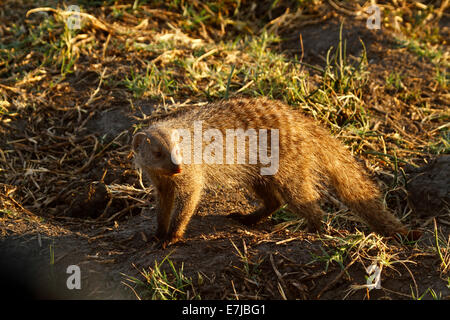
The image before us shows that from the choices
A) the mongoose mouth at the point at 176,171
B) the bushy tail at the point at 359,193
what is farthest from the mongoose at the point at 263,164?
the mongoose mouth at the point at 176,171

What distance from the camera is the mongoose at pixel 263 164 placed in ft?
10.5

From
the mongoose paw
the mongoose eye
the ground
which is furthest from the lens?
A: the mongoose eye

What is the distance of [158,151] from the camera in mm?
3090

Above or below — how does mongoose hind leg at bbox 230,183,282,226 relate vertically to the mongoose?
below

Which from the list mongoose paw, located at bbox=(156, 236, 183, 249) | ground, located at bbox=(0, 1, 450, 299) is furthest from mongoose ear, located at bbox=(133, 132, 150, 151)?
mongoose paw, located at bbox=(156, 236, 183, 249)

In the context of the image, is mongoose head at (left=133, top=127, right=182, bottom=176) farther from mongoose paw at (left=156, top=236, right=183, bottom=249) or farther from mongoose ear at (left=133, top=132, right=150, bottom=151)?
mongoose paw at (left=156, top=236, right=183, bottom=249)

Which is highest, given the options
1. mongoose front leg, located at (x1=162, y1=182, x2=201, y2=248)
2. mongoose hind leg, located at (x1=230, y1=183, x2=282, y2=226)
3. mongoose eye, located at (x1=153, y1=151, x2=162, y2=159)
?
mongoose eye, located at (x1=153, y1=151, x2=162, y2=159)

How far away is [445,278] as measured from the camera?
8.05 feet

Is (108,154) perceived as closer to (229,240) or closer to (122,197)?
(122,197)

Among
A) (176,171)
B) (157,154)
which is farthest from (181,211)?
(157,154)

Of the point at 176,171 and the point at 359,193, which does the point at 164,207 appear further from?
the point at 359,193

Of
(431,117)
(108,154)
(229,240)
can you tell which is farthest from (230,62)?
(229,240)

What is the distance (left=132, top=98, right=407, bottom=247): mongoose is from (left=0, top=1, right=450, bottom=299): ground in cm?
17

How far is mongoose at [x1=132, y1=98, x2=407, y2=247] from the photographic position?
319cm
